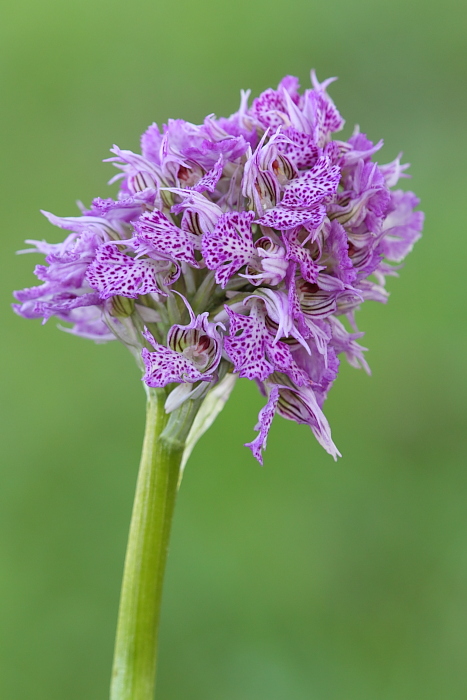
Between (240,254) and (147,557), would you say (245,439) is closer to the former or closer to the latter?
(147,557)

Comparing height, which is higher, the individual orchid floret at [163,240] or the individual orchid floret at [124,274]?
the individual orchid floret at [163,240]

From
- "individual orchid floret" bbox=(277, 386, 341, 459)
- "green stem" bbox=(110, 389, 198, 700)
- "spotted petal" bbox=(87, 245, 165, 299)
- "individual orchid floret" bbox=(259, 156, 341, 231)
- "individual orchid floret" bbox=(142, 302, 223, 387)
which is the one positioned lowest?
"green stem" bbox=(110, 389, 198, 700)

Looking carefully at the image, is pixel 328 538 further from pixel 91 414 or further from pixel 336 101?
pixel 336 101

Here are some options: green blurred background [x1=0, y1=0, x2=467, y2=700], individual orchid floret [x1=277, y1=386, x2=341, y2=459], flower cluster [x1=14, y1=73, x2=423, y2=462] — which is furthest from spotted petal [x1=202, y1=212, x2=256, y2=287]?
green blurred background [x1=0, y1=0, x2=467, y2=700]

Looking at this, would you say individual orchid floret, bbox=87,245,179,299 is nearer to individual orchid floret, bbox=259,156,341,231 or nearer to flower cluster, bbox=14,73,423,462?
flower cluster, bbox=14,73,423,462

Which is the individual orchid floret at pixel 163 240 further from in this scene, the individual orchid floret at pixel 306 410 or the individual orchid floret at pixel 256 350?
the individual orchid floret at pixel 306 410

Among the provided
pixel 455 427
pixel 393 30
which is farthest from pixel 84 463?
pixel 393 30

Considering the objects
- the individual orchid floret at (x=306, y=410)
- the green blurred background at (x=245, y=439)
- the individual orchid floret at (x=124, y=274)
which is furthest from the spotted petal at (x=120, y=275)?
the green blurred background at (x=245, y=439)
